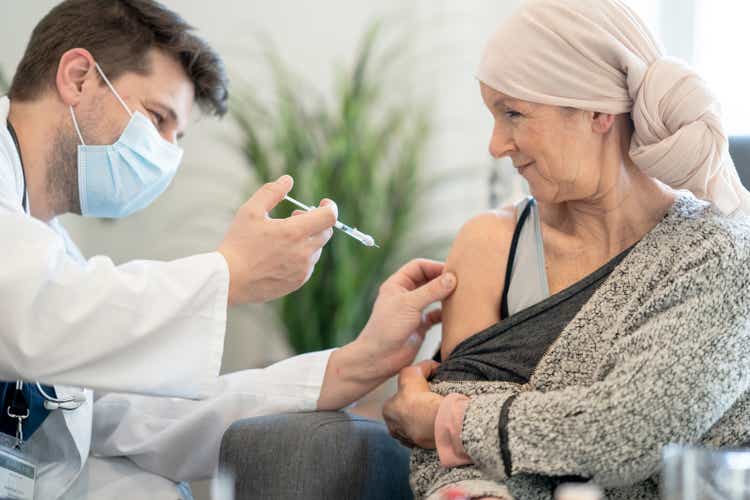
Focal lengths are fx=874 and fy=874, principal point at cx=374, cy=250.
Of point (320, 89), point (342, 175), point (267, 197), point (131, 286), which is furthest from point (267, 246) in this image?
point (320, 89)

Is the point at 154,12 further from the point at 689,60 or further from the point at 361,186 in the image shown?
the point at 689,60

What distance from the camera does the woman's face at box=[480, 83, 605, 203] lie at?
5.10 feet

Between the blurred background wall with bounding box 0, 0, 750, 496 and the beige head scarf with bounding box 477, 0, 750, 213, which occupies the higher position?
the beige head scarf with bounding box 477, 0, 750, 213

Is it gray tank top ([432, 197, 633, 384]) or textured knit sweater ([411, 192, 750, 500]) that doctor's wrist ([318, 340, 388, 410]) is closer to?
gray tank top ([432, 197, 633, 384])

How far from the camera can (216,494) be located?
124cm

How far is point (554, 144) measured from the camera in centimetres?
156

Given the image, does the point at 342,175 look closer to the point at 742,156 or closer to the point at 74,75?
the point at 74,75

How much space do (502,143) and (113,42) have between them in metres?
0.98

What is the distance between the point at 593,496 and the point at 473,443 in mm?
414

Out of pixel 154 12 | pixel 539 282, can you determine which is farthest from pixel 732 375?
pixel 154 12

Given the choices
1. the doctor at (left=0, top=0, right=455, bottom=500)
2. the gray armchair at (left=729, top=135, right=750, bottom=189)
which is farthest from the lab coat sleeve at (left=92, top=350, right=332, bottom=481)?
the gray armchair at (left=729, top=135, right=750, bottom=189)

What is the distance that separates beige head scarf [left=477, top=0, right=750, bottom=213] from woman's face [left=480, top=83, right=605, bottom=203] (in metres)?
0.03

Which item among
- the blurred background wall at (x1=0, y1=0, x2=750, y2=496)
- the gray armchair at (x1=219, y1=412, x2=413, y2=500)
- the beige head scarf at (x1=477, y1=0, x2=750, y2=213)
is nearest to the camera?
the beige head scarf at (x1=477, y1=0, x2=750, y2=213)

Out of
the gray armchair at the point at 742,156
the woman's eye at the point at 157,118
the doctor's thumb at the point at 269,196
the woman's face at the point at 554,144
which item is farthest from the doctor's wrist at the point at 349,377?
the gray armchair at the point at 742,156
